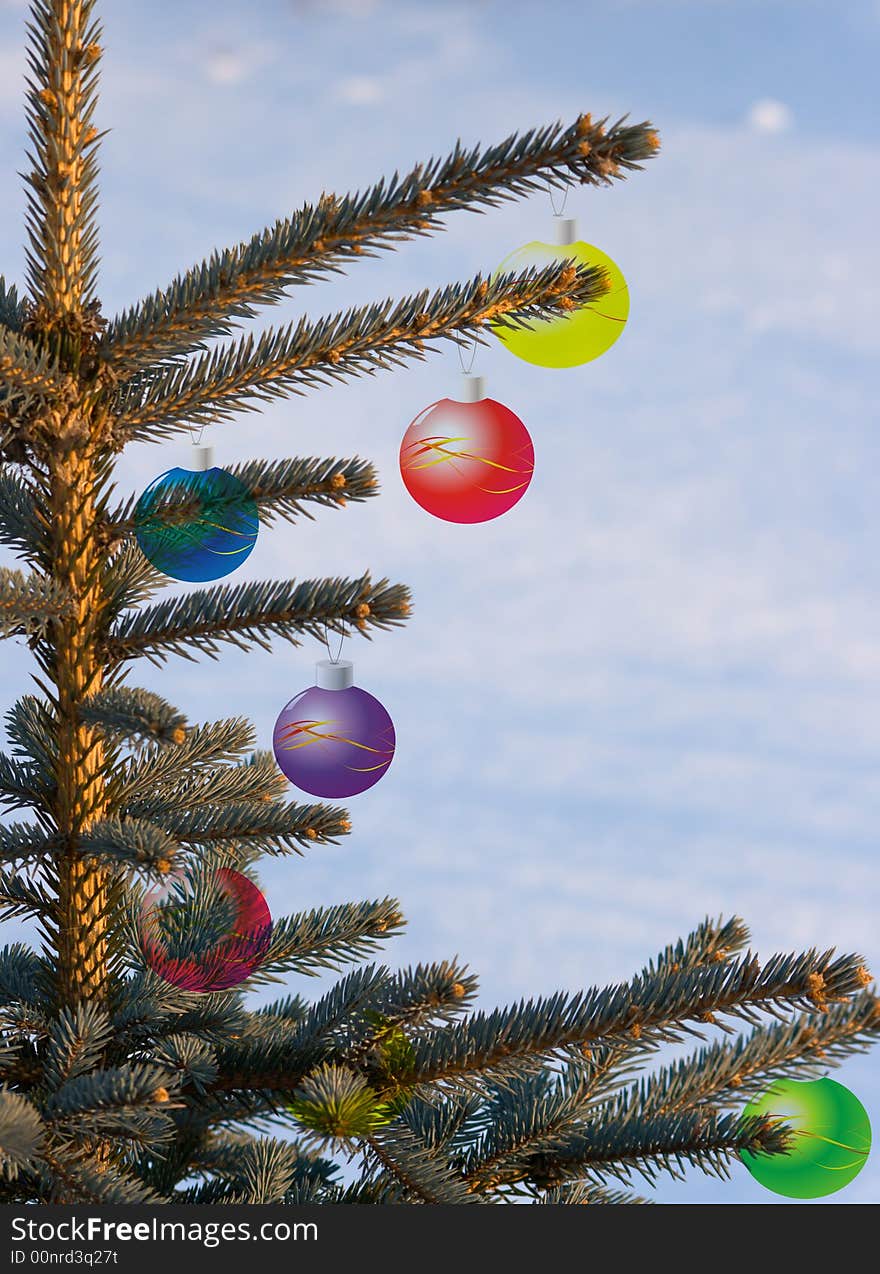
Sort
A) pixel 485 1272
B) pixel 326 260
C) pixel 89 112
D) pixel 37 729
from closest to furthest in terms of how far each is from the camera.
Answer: pixel 485 1272
pixel 326 260
pixel 89 112
pixel 37 729

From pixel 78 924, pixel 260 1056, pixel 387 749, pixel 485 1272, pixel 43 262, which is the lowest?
pixel 485 1272

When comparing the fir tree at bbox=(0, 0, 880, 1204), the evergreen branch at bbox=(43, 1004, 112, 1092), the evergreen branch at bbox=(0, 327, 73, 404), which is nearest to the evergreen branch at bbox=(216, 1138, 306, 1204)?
the fir tree at bbox=(0, 0, 880, 1204)

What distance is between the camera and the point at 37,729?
278cm

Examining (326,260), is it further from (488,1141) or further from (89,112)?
(488,1141)

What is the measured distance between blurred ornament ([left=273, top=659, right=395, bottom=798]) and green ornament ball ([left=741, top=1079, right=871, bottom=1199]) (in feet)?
3.06

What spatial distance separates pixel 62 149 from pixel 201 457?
592 mm

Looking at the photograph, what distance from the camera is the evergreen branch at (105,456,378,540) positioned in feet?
8.01

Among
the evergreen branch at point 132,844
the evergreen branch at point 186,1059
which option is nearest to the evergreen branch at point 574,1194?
the evergreen branch at point 186,1059

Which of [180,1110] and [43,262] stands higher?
[43,262]

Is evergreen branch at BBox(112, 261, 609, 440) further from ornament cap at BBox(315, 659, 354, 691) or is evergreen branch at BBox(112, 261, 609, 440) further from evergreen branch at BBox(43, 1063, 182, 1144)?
evergreen branch at BBox(43, 1063, 182, 1144)

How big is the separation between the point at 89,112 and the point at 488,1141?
6.53 ft

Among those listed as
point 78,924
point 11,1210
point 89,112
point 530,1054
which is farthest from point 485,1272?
point 89,112

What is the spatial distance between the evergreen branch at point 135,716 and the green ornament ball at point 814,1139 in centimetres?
120

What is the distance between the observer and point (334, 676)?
2855 millimetres
